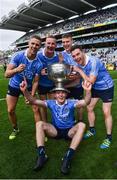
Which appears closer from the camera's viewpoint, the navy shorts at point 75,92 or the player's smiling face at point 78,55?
the player's smiling face at point 78,55

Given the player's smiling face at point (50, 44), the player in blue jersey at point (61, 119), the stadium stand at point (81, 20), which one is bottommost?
the player in blue jersey at point (61, 119)

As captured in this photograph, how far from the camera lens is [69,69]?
19.1 ft

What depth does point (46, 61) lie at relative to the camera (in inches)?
236

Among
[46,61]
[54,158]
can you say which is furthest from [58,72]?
[54,158]

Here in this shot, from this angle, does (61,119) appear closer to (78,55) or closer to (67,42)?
(78,55)

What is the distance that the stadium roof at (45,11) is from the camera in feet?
187

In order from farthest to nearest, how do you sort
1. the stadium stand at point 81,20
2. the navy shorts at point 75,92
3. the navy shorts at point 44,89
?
the stadium stand at point 81,20 < the navy shorts at point 75,92 < the navy shorts at point 44,89

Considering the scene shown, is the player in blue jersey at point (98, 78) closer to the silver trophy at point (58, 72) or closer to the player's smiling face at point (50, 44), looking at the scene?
the silver trophy at point (58, 72)

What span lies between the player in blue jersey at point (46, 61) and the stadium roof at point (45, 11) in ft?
169

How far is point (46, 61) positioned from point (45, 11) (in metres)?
60.8

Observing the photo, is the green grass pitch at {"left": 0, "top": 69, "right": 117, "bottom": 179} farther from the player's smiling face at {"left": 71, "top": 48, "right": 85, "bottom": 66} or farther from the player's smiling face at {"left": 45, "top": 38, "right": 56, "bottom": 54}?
the player's smiling face at {"left": 45, "top": 38, "right": 56, "bottom": 54}

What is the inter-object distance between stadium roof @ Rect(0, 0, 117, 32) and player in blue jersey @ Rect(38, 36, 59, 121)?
5147cm

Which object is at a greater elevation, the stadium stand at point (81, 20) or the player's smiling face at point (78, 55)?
the stadium stand at point (81, 20)

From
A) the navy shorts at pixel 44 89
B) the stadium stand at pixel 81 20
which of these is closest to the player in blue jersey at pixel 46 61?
the navy shorts at pixel 44 89
